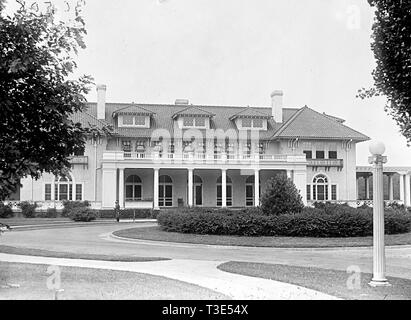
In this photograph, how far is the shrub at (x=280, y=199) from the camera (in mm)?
24484

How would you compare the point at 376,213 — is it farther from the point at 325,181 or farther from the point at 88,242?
the point at 325,181

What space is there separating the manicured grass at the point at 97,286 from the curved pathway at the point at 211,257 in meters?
0.69

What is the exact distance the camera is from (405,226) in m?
24.9

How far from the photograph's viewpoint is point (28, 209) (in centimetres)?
4284

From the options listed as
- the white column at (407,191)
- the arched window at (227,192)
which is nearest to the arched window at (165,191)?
the arched window at (227,192)

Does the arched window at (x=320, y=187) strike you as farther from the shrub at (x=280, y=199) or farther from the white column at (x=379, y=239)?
the white column at (x=379, y=239)

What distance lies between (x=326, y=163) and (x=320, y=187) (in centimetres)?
229

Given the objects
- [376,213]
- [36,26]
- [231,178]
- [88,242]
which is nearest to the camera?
[36,26]

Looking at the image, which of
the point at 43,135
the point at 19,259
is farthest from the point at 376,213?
the point at 19,259

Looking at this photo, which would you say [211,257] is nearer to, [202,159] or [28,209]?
[28,209]

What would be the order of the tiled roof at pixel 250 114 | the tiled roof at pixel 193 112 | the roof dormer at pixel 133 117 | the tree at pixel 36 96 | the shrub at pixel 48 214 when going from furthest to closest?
1. the tiled roof at pixel 250 114
2. the tiled roof at pixel 193 112
3. the roof dormer at pixel 133 117
4. the shrub at pixel 48 214
5. the tree at pixel 36 96

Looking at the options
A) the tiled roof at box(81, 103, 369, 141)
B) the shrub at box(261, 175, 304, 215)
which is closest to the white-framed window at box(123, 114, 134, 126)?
the tiled roof at box(81, 103, 369, 141)

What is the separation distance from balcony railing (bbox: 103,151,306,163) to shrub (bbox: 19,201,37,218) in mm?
6782
